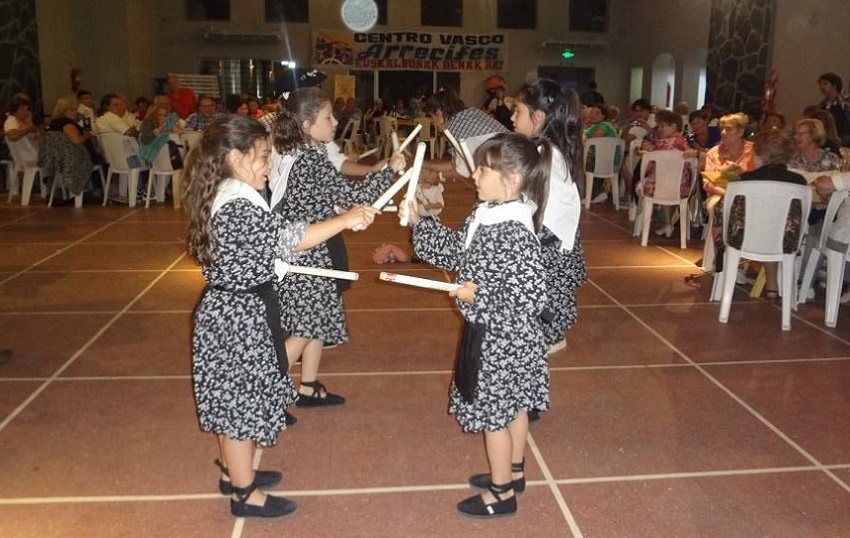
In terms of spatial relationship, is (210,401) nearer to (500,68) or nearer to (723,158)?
(723,158)

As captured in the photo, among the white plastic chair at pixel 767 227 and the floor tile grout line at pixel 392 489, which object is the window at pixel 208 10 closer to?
the white plastic chair at pixel 767 227

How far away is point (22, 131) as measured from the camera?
27.0 ft

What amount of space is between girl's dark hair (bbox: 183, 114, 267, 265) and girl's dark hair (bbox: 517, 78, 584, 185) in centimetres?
123

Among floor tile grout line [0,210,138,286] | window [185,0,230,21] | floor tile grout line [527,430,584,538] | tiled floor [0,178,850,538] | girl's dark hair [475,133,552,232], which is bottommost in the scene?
floor tile grout line [527,430,584,538]

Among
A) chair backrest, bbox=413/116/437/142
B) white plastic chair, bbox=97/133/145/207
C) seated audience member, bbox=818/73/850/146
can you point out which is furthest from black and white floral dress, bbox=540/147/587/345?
chair backrest, bbox=413/116/437/142

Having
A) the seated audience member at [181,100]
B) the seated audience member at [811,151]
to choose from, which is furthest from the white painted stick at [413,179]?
the seated audience member at [181,100]

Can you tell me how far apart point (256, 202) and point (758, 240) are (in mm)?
3169

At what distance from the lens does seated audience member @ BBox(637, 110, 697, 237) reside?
647 cm

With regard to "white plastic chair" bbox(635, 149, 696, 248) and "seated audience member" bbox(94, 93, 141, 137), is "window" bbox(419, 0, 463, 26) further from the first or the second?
"white plastic chair" bbox(635, 149, 696, 248)

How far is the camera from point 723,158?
5484 mm

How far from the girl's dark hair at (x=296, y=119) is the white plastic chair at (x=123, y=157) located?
6.12 metres

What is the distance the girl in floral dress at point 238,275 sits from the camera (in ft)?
6.79

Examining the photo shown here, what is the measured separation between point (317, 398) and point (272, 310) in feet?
3.33

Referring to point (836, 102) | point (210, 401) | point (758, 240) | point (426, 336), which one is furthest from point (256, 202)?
point (836, 102)
